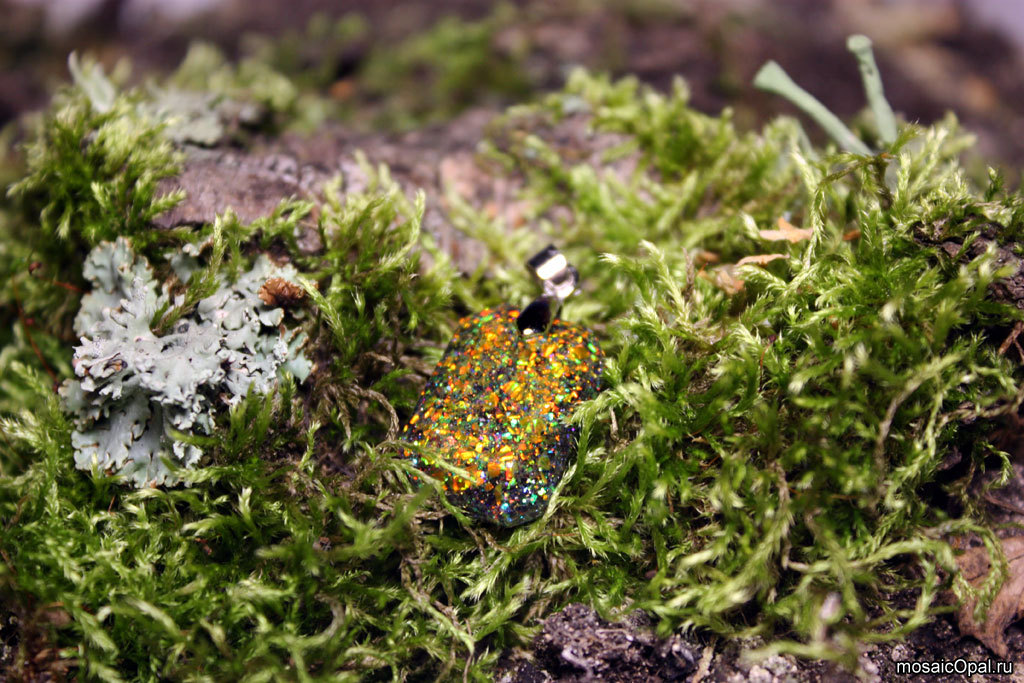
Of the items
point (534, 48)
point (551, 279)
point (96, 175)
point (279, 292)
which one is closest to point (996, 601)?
point (551, 279)

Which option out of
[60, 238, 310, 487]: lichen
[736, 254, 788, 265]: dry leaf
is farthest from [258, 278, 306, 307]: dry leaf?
[736, 254, 788, 265]: dry leaf

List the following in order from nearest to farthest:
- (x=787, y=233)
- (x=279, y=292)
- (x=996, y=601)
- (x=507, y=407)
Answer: (x=996, y=601)
(x=507, y=407)
(x=279, y=292)
(x=787, y=233)

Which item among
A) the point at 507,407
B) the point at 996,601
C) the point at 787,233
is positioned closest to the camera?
the point at 996,601

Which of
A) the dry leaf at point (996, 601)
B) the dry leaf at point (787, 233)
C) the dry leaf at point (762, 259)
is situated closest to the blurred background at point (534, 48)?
the dry leaf at point (787, 233)

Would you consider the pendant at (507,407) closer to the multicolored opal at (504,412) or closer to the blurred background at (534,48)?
the multicolored opal at (504,412)

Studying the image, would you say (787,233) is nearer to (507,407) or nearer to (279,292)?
(507,407)

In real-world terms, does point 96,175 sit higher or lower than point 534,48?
higher
